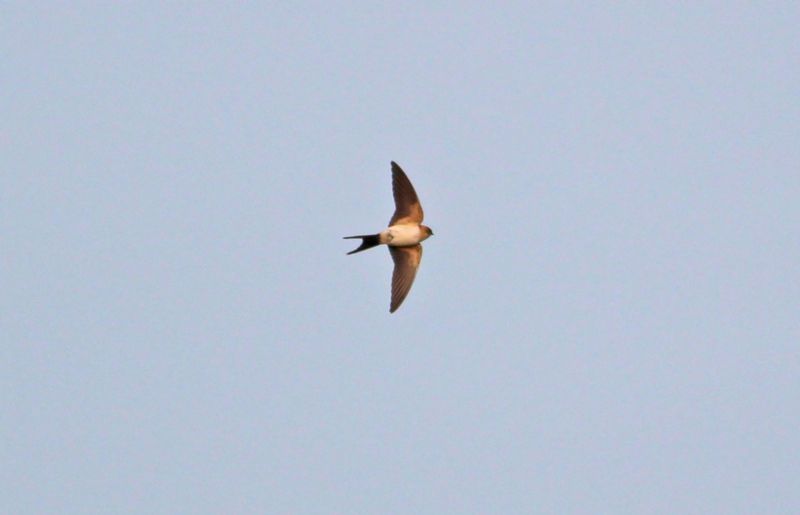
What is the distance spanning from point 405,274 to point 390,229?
0.80m

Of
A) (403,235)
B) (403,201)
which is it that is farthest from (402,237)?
Result: (403,201)

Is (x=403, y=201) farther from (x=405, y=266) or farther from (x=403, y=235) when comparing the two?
(x=405, y=266)

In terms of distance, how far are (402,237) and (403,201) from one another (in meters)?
0.49

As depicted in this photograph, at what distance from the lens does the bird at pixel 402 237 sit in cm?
2727

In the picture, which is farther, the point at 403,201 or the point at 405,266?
the point at 405,266

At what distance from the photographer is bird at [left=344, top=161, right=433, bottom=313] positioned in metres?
27.3

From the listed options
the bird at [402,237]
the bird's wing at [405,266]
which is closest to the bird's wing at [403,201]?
the bird at [402,237]

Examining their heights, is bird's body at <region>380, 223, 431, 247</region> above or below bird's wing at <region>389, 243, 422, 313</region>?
above

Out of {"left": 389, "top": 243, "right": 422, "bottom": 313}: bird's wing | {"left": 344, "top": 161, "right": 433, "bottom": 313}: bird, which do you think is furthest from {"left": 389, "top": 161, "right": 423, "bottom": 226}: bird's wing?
{"left": 389, "top": 243, "right": 422, "bottom": 313}: bird's wing

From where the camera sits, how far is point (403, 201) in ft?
89.9

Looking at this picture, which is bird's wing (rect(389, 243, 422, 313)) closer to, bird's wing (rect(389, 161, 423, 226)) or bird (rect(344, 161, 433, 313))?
bird (rect(344, 161, 433, 313))

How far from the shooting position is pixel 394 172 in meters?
27.3

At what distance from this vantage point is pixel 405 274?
27.8 meters

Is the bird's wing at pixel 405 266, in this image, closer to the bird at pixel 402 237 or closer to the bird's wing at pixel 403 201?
the bird at pixel 402 237
